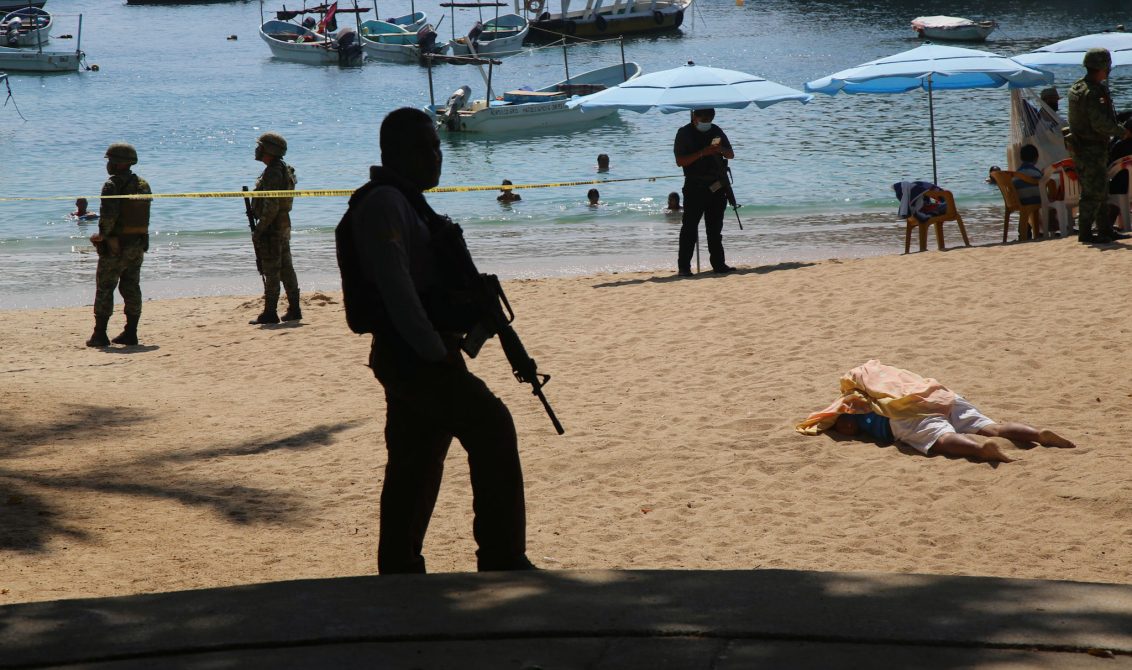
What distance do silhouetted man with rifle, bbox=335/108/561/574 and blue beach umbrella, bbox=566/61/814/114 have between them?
8.48m

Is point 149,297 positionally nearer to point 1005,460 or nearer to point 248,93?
point 1005,460

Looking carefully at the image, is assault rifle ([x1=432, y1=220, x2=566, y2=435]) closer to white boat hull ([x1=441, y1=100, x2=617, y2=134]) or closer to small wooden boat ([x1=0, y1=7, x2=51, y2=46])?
white boat hull ([x1=441, y1=100, x2=617, y2=134])

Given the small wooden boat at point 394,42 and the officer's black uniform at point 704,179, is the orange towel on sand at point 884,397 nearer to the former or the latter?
the officer's black uniform at point 704,179

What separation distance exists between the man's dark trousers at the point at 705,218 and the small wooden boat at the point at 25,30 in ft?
162

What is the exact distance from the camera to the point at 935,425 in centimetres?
618

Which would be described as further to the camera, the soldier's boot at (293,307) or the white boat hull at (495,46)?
the white boat hull at (495,46)

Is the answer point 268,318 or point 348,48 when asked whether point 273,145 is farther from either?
point 348,48

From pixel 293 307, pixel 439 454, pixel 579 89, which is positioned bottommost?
pixel 293 307

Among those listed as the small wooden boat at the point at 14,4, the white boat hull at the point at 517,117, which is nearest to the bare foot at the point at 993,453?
the white boat hull at the point at 517,117

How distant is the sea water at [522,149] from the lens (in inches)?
699

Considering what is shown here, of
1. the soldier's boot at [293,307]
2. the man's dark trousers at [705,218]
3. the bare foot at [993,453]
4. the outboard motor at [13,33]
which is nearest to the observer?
the bare foot at [993,453]

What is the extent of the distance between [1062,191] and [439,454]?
→ 10192 mm

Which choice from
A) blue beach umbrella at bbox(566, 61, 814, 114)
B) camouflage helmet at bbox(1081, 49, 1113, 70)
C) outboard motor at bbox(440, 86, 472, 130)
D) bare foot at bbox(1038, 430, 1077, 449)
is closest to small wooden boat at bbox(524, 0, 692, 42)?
outboard motor at bbox(440, 86, 472, 130)

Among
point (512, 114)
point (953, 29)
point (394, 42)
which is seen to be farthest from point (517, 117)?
point (953, 29)
